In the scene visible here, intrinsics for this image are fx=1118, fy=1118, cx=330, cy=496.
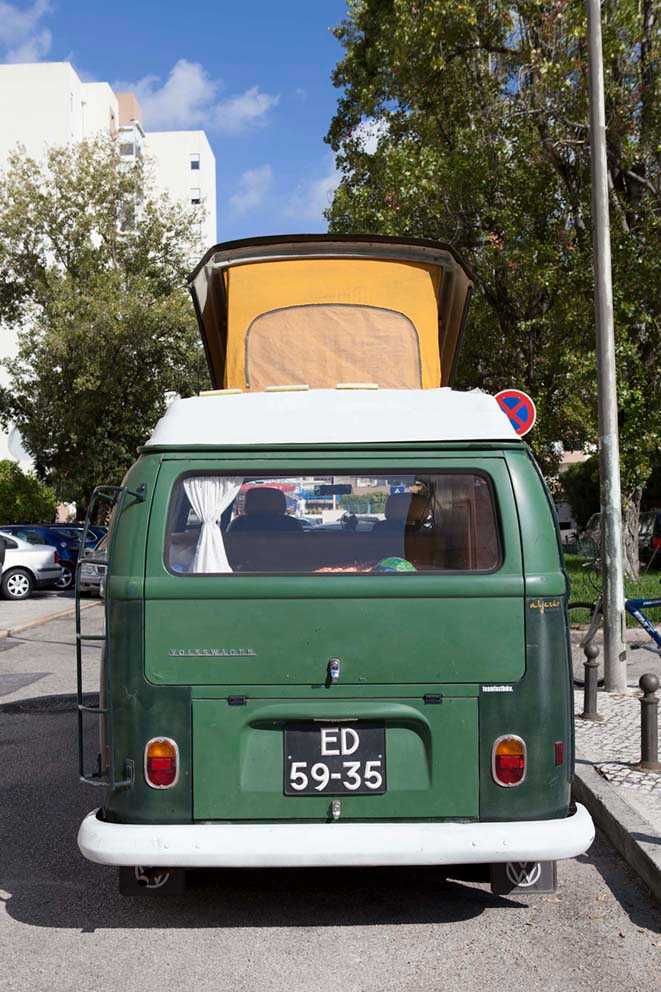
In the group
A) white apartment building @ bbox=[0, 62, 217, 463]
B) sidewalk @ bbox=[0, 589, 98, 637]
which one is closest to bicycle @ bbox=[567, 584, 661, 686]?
sidewalk @ bbox=[0, 589, 98, 637]

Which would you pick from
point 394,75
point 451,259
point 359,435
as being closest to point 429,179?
point 394,75

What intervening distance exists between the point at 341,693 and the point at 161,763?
740 mm

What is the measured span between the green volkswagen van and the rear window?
0.06 feet

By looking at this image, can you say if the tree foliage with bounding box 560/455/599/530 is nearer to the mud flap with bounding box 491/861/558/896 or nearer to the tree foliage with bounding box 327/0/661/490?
the tree foliage with bounding box 327/0/661/490

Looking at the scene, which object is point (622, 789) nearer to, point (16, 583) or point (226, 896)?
point (226, 896)

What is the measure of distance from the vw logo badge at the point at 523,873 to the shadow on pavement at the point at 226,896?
1.14 ft

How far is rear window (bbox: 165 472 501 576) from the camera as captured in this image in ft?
14.8

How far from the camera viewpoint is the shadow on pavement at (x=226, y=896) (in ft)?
15.3

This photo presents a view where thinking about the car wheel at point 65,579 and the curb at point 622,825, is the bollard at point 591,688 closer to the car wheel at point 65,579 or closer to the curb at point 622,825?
the curb at point 622,825

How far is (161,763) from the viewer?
169 inches

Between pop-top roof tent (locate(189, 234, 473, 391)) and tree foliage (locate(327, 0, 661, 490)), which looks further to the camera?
tree foliage (locate(327, 0, 661, 490))

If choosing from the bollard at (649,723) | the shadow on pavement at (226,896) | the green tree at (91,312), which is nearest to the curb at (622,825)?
the bollard at (649,723)

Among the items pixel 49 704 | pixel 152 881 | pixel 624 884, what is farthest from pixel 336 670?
pixel 49 704

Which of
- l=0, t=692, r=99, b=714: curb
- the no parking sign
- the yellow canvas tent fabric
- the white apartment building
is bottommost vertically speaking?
l=0, t=692, r=99, b=714: curb
